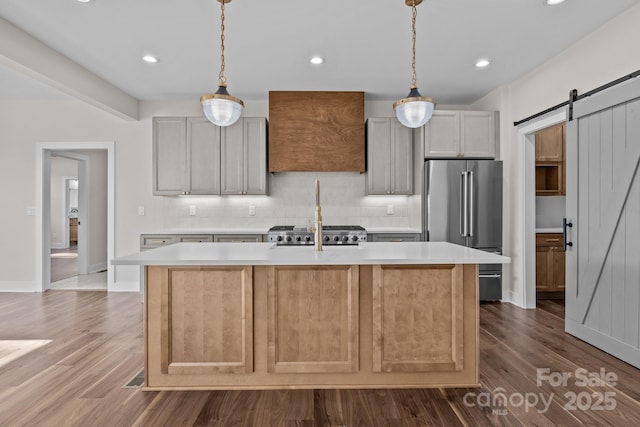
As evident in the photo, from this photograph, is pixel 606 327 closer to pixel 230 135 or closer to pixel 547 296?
pixel 547 296

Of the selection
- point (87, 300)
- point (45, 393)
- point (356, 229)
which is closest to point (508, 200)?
point (356, 229)

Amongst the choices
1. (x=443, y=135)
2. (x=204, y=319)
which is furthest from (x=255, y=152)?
(x=204, y=319)

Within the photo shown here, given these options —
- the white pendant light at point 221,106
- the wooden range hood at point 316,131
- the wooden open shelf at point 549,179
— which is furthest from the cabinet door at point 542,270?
the white pendant light at point 221,106

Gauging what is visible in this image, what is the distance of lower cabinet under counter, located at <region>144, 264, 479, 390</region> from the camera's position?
232cm

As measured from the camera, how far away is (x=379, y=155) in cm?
495

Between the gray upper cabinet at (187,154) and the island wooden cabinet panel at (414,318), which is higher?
the gray upper cabinet at (187,154)

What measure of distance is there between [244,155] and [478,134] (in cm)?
304

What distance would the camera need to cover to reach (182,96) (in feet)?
16.6

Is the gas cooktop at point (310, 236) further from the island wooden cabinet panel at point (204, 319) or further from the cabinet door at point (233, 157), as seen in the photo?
the island wooden cabinet panel at point (204, 319)

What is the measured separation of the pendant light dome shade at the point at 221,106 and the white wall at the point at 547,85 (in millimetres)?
3038

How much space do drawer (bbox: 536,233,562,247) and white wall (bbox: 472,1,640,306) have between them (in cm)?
38

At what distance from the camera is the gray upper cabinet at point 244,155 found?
4.92 m

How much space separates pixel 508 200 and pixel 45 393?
4.83 metres

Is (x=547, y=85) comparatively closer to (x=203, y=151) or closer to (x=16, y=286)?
(x=203, y=151)
